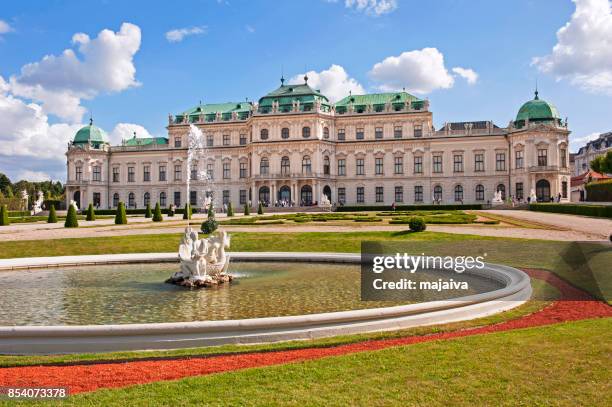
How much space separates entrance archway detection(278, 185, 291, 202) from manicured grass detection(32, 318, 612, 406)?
60.7m

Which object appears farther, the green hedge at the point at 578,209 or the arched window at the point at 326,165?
the arched window at the point at 326,165

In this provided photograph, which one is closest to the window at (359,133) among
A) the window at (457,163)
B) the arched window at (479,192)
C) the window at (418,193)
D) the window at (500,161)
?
the window at (418,193)

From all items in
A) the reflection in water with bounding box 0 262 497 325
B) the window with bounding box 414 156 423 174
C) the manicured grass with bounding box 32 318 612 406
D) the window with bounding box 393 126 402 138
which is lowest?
the reflection in water with bounding box 0 262 497 325

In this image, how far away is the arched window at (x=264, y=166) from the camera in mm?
68438

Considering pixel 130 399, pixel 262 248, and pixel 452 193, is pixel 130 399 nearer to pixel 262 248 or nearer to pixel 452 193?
pixel 262 248

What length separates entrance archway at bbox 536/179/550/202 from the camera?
61875 mm

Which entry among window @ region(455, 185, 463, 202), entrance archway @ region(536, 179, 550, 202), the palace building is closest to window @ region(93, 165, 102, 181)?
the palace building

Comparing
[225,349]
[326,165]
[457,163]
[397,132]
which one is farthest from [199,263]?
[457,163]

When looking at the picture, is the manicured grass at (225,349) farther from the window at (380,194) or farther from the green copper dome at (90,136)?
the green copper dome at (90,136)

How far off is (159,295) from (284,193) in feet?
181

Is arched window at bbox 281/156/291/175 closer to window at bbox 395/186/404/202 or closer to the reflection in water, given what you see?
window at bbox 395/186/404/202

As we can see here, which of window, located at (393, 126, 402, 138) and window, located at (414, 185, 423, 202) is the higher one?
window, located at (393, 126, 402, 138)

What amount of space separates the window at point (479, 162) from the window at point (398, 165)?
30.7ft

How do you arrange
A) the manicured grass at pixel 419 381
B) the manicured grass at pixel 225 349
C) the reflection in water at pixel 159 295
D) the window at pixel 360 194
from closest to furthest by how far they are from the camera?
1. the manicured grass at pixel 419 381
2. the manicured grass at pixel 225 349
3. the reflection in water at pixel 159 295
4. the window at pixel 360 194
